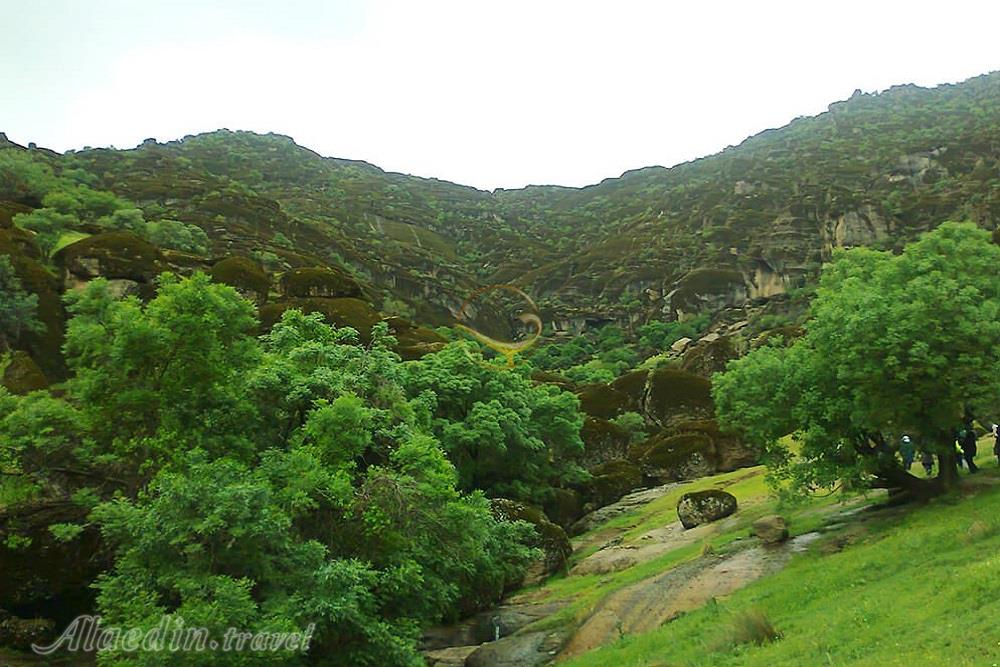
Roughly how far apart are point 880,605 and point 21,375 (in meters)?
29.5

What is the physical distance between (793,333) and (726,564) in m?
50.6

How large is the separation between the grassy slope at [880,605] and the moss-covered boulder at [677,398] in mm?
34076

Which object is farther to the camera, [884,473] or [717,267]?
[717,267]

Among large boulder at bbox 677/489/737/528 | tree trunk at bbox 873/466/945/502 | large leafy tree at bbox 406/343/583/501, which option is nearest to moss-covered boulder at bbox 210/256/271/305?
large leafy tree at bbox 406/343/583/501

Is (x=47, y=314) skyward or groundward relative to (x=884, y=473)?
skyward

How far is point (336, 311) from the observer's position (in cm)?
5025

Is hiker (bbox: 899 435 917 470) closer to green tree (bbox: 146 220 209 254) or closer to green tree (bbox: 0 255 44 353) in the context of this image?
green tree (bbox: 0 255 44 353)

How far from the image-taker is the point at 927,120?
602 feet

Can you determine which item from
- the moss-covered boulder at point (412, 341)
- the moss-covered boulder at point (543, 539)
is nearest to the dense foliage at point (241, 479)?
the moss-covered boulder at point (543, 539)

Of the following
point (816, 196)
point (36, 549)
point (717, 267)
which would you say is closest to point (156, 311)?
point (36, 549)

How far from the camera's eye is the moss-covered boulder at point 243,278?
167ft

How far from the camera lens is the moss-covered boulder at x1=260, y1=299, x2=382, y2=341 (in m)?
46.3

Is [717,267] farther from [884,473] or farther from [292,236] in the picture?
[884,473]

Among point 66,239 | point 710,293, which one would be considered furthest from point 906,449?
point 710,293
